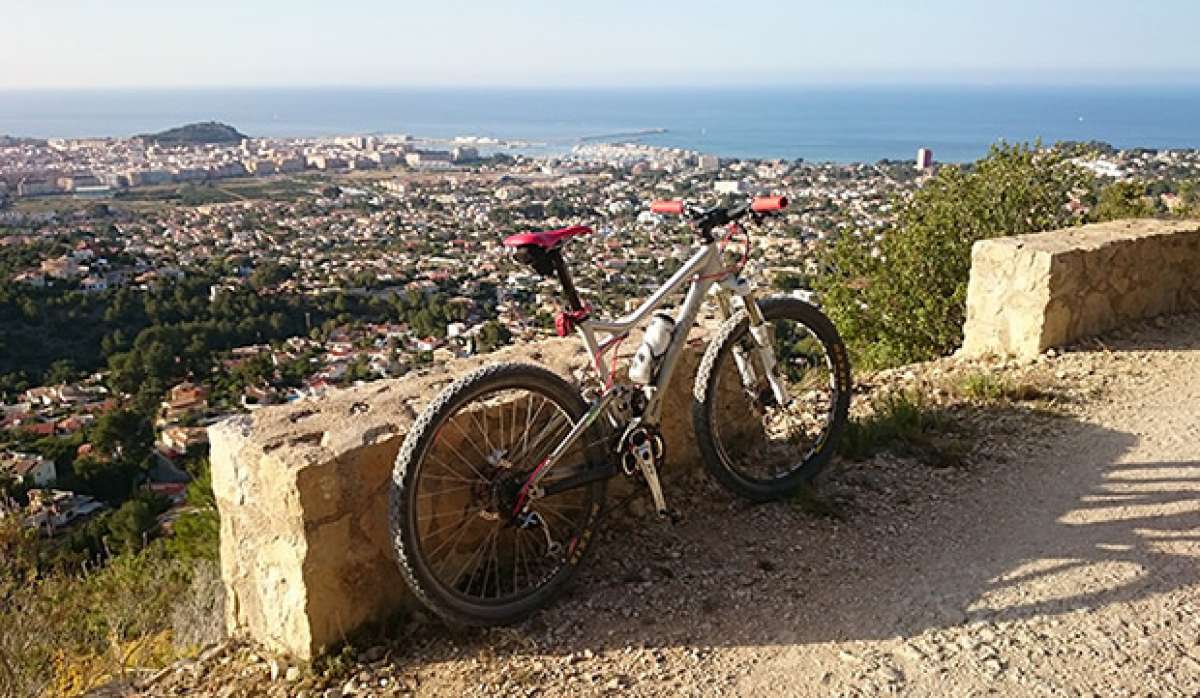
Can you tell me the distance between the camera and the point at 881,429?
15.5 feet

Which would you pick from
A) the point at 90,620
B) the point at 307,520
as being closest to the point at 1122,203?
the point at 307,520

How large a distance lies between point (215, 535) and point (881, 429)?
3737 mm

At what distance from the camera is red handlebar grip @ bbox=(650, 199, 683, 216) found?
12.5ft

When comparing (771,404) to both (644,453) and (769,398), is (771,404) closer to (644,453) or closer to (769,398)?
(769,398)

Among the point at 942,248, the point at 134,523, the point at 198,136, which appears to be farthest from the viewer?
the point at 198,136

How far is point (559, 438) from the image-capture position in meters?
3.25

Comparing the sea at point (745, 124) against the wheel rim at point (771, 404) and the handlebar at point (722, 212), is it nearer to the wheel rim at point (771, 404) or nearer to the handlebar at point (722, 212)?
the wheel rim at point (771, 404)

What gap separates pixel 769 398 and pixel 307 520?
215cm

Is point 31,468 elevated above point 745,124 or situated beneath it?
situated beneath

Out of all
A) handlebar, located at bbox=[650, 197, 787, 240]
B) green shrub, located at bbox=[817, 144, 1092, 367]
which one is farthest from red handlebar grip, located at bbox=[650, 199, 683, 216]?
green shrub, located at bbox=[817, 144, 1092, 367]

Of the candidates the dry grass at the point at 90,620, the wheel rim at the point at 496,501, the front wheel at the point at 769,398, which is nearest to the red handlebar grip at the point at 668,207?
the front wheel at the point at 769,398

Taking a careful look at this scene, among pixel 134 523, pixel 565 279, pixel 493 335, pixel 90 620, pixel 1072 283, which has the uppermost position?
pixel 565 279

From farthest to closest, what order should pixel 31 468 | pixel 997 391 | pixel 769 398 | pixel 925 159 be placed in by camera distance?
pixel 925 159
pixel 31 468
pixel 997 391
pixel 769 398

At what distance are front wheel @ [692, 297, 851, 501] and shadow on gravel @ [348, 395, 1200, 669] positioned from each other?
181mm
